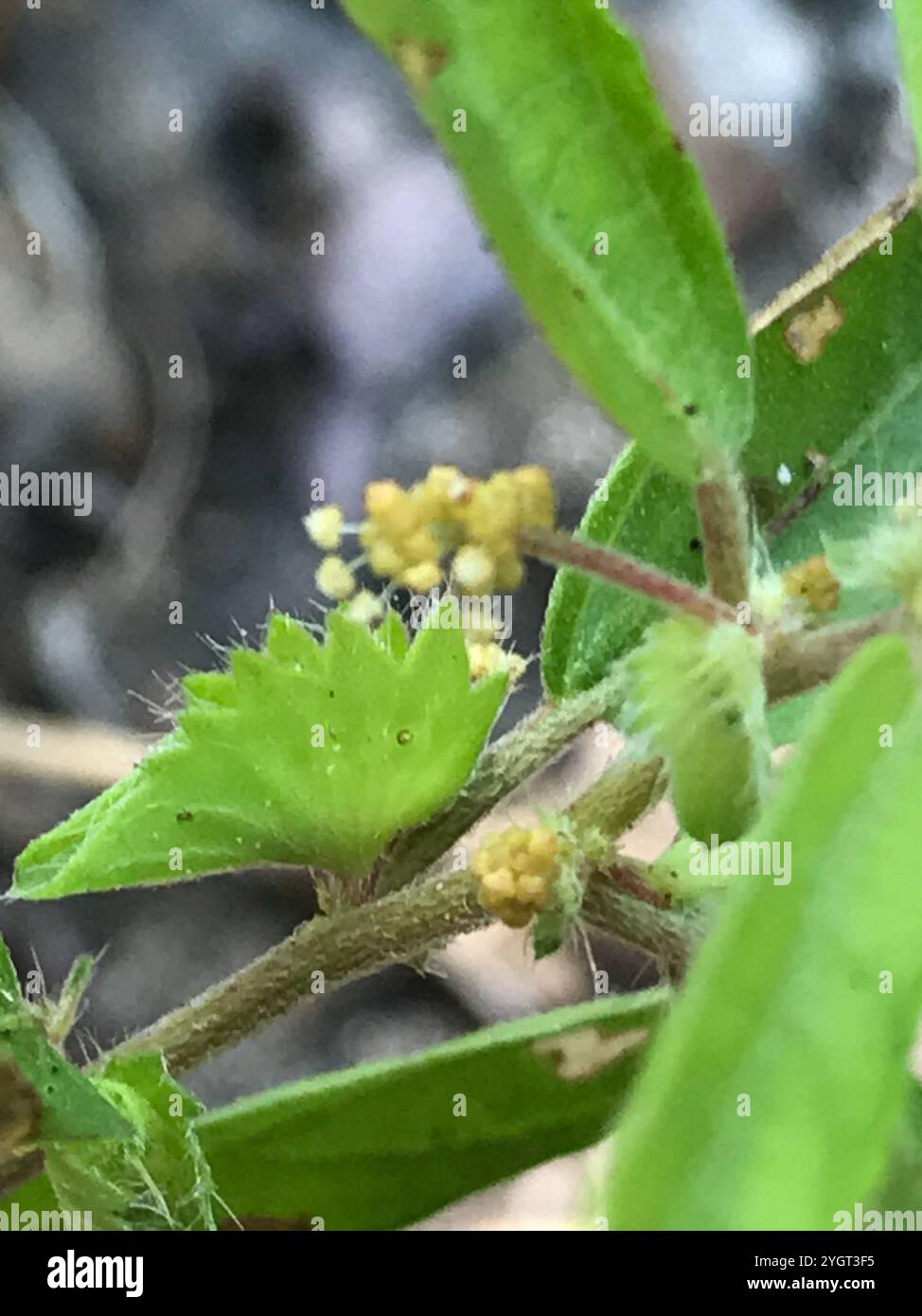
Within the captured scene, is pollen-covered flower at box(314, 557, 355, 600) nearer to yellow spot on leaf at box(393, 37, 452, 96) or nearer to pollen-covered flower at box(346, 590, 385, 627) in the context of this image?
pollen-covered flower at box(346, 590, 385, 627)

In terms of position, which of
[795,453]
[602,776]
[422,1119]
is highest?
[795,453]

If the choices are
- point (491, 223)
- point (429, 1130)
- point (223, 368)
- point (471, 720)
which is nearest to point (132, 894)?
point (223, 368)

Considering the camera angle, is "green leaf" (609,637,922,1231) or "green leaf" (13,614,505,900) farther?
"green leaf" (13,614,505,900)

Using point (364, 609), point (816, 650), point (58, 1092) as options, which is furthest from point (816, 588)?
point (58, 1092)

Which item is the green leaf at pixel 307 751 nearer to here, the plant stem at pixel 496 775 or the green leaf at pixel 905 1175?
the plant stem at pixel 496 775

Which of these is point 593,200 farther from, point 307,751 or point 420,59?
point 307,751

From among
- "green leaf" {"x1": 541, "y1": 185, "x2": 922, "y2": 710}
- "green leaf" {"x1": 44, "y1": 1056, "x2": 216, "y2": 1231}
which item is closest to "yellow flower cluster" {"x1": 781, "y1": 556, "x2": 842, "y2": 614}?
"green leaf" {"x1": 541, "y1": 185, "x2": 922, "y2": 710}

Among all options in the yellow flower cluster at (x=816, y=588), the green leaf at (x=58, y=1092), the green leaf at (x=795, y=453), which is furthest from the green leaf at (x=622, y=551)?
the green leaf at (x=58, y=1092)

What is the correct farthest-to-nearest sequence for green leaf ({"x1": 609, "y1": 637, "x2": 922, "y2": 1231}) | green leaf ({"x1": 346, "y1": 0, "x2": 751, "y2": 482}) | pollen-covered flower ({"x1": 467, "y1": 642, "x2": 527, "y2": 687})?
pollen-covered flower ({"x1": 467, "y1": 642, "x2": 527, "y2": 687})
green leaf ({"x1": 346, "y1": 0, "x2": 751, "y2": 482})
green leaf ({"x1": 609, "y1": 637, "x2": 922, "y2": 1231})
